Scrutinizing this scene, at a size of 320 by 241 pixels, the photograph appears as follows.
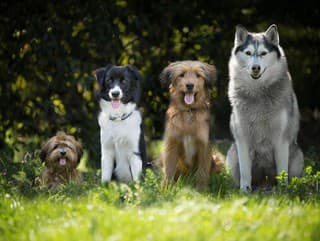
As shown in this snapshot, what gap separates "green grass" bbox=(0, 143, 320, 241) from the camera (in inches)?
168

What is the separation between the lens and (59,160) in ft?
22.6

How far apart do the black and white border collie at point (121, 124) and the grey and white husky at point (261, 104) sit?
1091 millimetres

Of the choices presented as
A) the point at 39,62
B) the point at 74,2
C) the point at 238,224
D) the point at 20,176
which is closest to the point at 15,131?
the point at 39,62

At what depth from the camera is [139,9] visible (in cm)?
992

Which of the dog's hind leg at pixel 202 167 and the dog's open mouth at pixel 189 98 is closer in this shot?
the dog's open mouth at pixel 189 98

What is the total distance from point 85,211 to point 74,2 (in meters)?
5.39

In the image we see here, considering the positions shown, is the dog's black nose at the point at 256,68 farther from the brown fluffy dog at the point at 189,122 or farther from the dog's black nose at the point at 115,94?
the dog's black nose at the point at 115,94

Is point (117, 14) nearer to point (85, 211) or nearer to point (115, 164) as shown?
point (115, 164)

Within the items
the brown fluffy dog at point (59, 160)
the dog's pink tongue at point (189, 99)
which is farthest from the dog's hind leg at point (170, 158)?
the brown fluffy dog at point (59, 160)

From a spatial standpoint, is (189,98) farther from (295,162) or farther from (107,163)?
(295,162)

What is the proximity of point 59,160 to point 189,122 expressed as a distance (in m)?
1.57

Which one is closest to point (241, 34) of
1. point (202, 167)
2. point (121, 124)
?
point (202, 167)

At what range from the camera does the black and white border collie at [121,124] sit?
255 inches

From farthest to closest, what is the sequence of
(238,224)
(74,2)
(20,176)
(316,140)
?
(316,140), (74,2), (20,176), (238,224)
